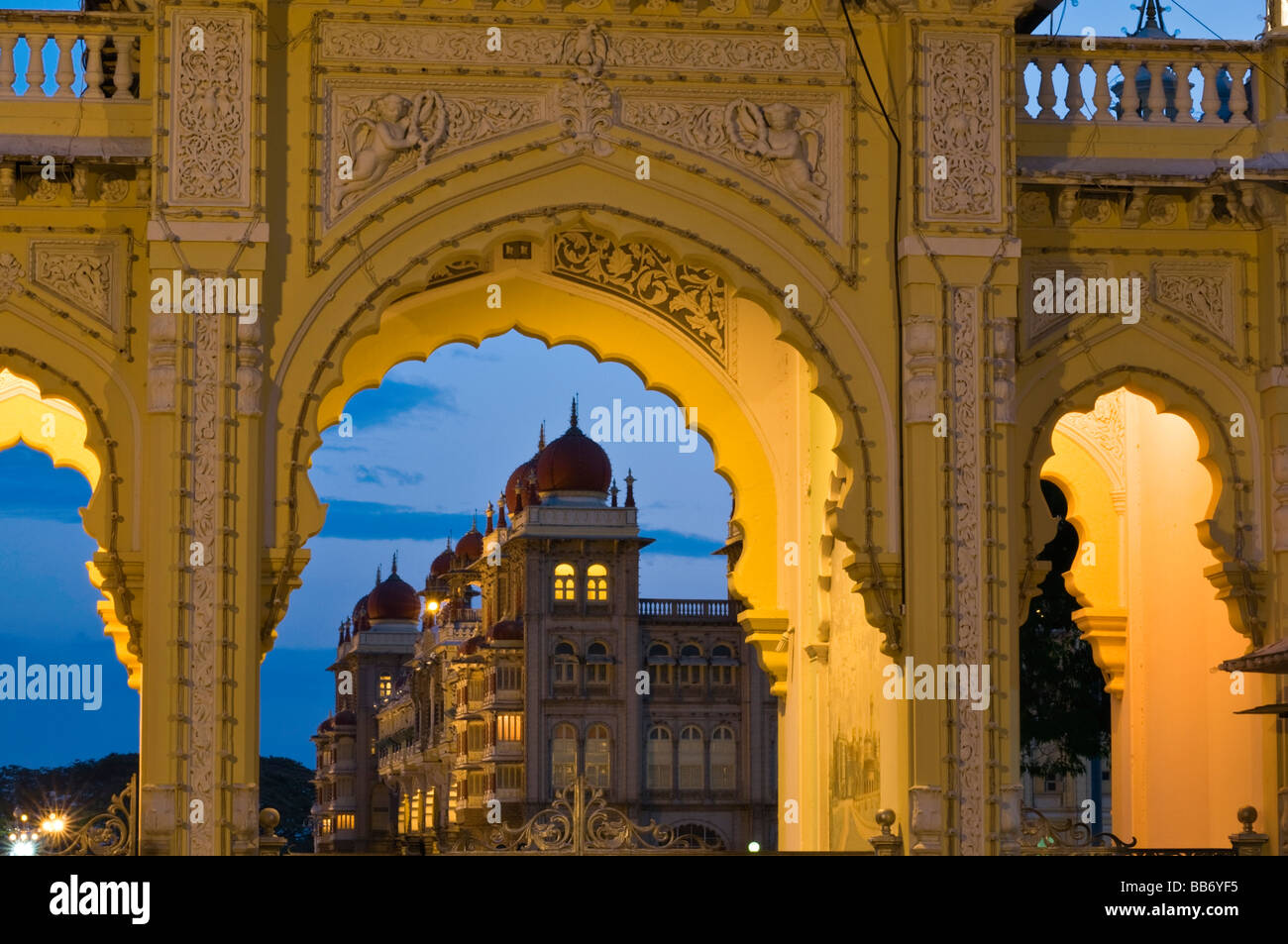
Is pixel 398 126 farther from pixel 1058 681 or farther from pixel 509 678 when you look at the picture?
pixel 509 678

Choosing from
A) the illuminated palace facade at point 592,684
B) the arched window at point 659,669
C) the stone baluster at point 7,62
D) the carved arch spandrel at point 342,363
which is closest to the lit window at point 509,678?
the illuminated palace facade at point 592,684

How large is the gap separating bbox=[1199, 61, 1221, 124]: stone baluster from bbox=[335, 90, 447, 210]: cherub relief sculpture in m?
4.68

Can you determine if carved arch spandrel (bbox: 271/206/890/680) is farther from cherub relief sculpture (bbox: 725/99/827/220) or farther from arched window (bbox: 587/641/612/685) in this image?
arched window (bbox: 587/641/612/685)

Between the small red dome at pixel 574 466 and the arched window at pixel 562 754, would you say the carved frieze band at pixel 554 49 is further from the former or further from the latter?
the arched window at pixel 562 754

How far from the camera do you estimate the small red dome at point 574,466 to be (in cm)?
7212

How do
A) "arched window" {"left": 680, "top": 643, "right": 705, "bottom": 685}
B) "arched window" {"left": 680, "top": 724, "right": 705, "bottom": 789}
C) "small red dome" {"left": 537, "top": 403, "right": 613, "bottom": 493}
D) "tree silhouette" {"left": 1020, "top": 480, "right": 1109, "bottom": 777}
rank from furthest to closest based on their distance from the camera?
"arched window" {"left": 680, "top": 643, "right": 705, "bottom": 685}, "arched window" {"left": 680, "top": 724, "right": 705, "bottom": 789}, "small red dome" {"left": 537, "top": 403, "right": 613, "bottom": 493}, "tree silhouette" {"left": 1020, "top": 480, "right": 1109, "bottom": 777}

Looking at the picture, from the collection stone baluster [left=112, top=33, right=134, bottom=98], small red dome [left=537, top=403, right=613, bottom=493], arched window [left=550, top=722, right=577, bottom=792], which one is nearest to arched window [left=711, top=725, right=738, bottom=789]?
arched window [left=550, top=722, right=577, bottom=792]

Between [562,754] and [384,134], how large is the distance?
59224 mm

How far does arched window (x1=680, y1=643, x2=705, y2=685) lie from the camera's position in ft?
246

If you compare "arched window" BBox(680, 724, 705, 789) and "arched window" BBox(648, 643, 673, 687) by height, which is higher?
"arched window" BBox(648, 643, 673, 687)

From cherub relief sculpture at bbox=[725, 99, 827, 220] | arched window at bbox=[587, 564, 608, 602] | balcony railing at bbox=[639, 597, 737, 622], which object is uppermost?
arched window at bbox=[587, 564, 608, 602]
